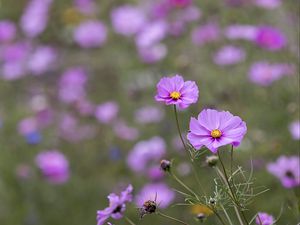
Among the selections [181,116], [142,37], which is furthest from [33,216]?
[142,37]

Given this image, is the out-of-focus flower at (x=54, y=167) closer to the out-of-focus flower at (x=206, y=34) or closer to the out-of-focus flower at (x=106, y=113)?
the out-of-focus flower at (x=106, y=113)

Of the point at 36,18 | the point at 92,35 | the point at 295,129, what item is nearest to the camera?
the point at 295,129

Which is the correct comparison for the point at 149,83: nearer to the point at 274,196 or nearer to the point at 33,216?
the point at 33,216

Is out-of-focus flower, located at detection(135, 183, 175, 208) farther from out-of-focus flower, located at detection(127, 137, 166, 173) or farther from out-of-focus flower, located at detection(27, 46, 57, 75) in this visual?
out-of-focus flower, located at detection(27, 46, 57, 75)

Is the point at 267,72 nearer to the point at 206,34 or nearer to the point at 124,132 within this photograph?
the point at 206,34

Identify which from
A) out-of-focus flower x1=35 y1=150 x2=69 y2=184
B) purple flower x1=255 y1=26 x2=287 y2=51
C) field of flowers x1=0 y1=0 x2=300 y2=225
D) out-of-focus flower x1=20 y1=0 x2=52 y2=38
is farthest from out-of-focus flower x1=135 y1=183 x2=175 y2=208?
out-of-focus flower x1=20 y1=0 x2=52 y2=38

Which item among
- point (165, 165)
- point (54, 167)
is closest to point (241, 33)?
point (54, 167)
